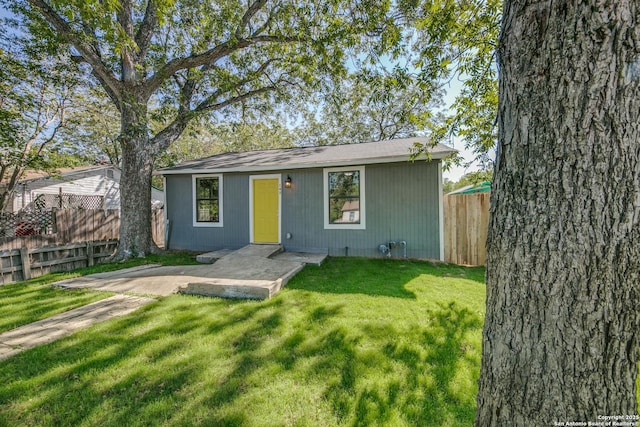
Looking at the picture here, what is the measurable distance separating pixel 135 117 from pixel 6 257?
3.90 m

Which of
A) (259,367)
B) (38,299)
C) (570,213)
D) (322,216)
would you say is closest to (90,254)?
(38,299)

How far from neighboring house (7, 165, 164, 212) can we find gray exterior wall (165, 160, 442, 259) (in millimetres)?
5670

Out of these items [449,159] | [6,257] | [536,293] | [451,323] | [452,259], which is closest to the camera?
[536,293]

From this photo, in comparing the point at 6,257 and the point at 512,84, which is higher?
the point at 512,84

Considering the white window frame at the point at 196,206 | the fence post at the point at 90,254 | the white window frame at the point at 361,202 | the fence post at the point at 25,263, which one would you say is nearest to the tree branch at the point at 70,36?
the white window frame at the point at 196,206

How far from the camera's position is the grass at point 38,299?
3314 millimetres

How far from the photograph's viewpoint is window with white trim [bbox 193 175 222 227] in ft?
26.7

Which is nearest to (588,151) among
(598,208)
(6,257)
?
(598,208)

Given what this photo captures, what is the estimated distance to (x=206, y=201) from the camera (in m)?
8.30

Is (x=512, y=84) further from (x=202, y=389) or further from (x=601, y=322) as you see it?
(x=202, y=389)

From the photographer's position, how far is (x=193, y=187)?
27.4 ft

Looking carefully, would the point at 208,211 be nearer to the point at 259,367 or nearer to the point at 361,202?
the point at 361,202

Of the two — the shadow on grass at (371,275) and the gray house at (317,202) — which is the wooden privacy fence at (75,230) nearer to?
the gray house at (317,202)

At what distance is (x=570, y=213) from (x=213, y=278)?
15.5 feet
